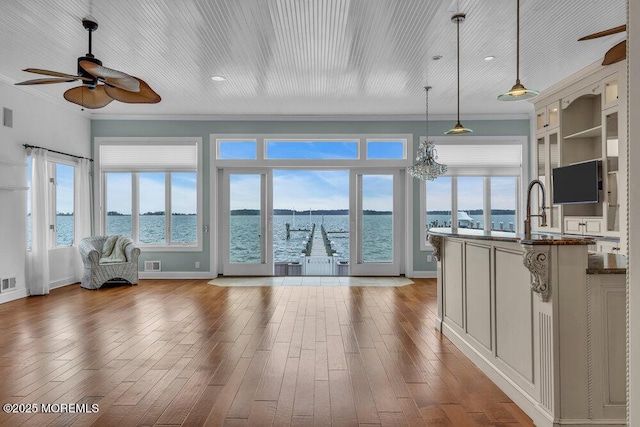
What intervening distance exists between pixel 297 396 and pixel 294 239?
6.23 meters

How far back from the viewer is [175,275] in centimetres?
777

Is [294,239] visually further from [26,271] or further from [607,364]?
[607,364]

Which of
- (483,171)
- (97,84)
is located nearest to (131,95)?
(97,84)

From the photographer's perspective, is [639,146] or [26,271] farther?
[26,271]

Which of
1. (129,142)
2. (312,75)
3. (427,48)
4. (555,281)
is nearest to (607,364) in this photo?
(555,281)

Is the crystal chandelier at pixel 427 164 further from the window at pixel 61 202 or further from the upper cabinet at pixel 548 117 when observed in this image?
the window at pixel 61 202

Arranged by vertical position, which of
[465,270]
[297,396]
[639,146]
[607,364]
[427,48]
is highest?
[427,48]

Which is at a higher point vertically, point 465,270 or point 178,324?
point 465,270

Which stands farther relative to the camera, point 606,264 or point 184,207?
point 184,207

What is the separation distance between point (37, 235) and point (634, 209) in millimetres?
7183

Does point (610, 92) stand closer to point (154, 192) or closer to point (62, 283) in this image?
point (154, 192)

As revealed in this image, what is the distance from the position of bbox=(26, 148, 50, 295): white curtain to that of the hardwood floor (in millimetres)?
632

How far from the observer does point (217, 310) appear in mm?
5176

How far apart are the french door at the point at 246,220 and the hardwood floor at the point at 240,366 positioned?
2.35 meters
